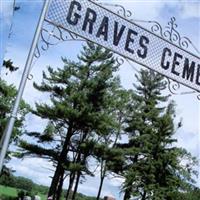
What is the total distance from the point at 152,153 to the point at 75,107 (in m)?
7.93

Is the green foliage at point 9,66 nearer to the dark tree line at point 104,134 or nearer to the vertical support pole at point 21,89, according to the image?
the vertical support pole at point 21,89

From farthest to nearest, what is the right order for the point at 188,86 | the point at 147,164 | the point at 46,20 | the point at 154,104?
the point at 154,104 → the point at 147,164 → the point at 188,86 → the point at 46,20

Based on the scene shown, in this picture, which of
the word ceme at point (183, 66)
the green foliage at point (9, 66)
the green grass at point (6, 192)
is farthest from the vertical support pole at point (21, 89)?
the green grass at point (6, 192)

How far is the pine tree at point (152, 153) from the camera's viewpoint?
3559 cm

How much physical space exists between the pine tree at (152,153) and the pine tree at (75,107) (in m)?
4.01

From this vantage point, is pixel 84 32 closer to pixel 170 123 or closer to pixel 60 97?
pixel 60 97

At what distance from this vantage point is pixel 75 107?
109 ft

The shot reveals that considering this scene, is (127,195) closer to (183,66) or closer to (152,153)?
(152,153)

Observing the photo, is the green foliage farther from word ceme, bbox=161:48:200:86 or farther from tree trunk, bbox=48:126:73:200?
tree trunk, bbox=48:126:73:200

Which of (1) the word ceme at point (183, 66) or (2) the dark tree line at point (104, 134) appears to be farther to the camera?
(2) the dark tree line at point (104, 134)

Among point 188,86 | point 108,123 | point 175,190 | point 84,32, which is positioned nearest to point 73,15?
point 84,32

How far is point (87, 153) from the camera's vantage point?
1362 inches

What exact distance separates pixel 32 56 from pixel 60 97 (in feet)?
94.2

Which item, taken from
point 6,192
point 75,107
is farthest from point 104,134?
point 6,192
